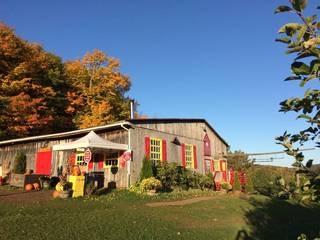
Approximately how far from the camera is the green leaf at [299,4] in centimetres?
159

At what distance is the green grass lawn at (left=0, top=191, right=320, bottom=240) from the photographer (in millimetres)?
7009

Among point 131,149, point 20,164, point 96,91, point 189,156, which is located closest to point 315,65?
point 131,149

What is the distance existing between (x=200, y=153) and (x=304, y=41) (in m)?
20.4

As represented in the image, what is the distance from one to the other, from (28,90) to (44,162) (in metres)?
12.9

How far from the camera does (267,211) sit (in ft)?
39.3

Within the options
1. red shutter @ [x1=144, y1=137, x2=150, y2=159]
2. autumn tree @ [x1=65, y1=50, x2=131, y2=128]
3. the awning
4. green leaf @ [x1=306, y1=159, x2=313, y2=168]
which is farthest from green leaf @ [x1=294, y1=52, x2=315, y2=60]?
autumn tree @ [x1=65, y1=50, x2=131, y2=128]

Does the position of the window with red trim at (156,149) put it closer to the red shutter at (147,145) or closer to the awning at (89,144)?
the red shutter at (147,145)

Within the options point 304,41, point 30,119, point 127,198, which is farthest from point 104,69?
point 304,41

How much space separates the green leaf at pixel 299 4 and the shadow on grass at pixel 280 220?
7.09 m

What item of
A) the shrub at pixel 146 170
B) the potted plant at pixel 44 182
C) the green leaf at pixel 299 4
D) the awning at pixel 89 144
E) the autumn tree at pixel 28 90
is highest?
the autumn tree at pixel 28 90

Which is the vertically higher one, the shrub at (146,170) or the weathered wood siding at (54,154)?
the weathered wood siding at (54,154)

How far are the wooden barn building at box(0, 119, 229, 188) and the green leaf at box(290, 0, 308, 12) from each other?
13.1 metres

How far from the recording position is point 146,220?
336 inches

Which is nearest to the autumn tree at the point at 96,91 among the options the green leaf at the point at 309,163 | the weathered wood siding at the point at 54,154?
the weathered wood siding at the point at 54,154
